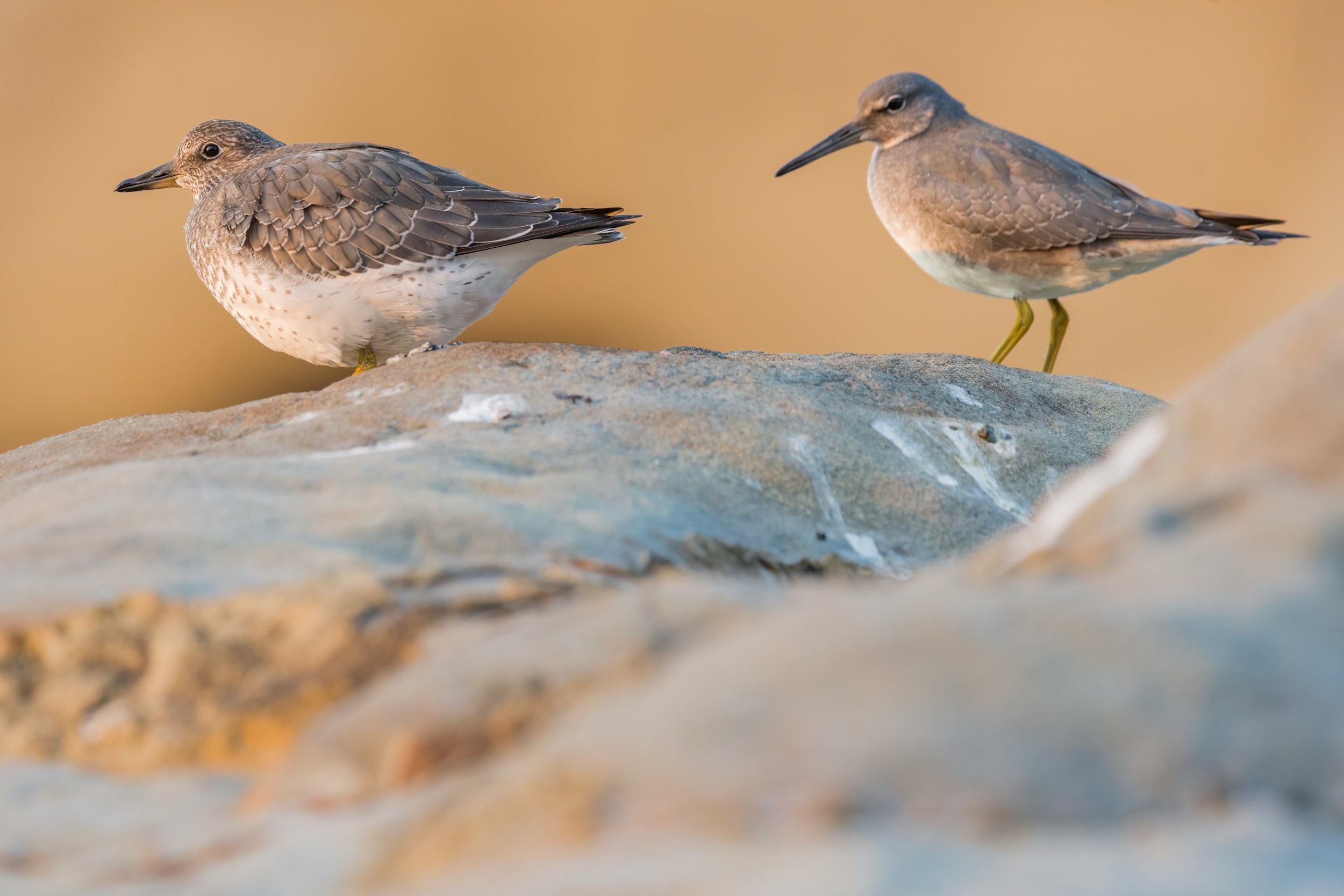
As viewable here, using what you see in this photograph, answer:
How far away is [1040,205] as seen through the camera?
557cm

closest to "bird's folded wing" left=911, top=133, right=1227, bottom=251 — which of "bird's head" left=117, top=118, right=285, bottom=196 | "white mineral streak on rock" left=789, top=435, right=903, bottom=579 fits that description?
"white mineral streak on rock" left=789, top=435, right=903, bottom=579

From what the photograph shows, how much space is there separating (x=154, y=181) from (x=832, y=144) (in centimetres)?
346

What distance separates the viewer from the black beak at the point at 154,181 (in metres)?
5.49

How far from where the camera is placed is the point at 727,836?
1.08 meters

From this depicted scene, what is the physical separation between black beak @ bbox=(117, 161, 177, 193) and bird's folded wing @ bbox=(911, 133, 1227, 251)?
3453 millimetres

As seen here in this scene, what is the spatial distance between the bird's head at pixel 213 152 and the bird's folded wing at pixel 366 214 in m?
0.69

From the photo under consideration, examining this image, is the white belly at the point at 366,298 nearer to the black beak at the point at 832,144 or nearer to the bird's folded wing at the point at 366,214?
the bird's folded wing at the point at 366,214

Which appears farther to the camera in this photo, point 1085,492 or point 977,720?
point 1085,492

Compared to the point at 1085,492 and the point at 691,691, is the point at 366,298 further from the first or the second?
the point at 691,691

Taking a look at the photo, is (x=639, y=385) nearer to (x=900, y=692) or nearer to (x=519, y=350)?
(x=519, y=350)

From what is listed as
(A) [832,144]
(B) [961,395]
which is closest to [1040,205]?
(A) [832,144]

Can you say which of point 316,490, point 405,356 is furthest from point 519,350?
→ point 316,490

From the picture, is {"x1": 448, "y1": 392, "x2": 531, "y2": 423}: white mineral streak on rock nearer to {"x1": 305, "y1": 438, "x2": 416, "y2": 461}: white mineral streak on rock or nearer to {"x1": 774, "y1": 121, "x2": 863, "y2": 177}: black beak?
{"x1": 305, "y1": 438, "x2": 416, "y2": 461}: white mineral streak on rock

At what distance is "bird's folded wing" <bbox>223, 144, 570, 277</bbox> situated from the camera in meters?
4.45
